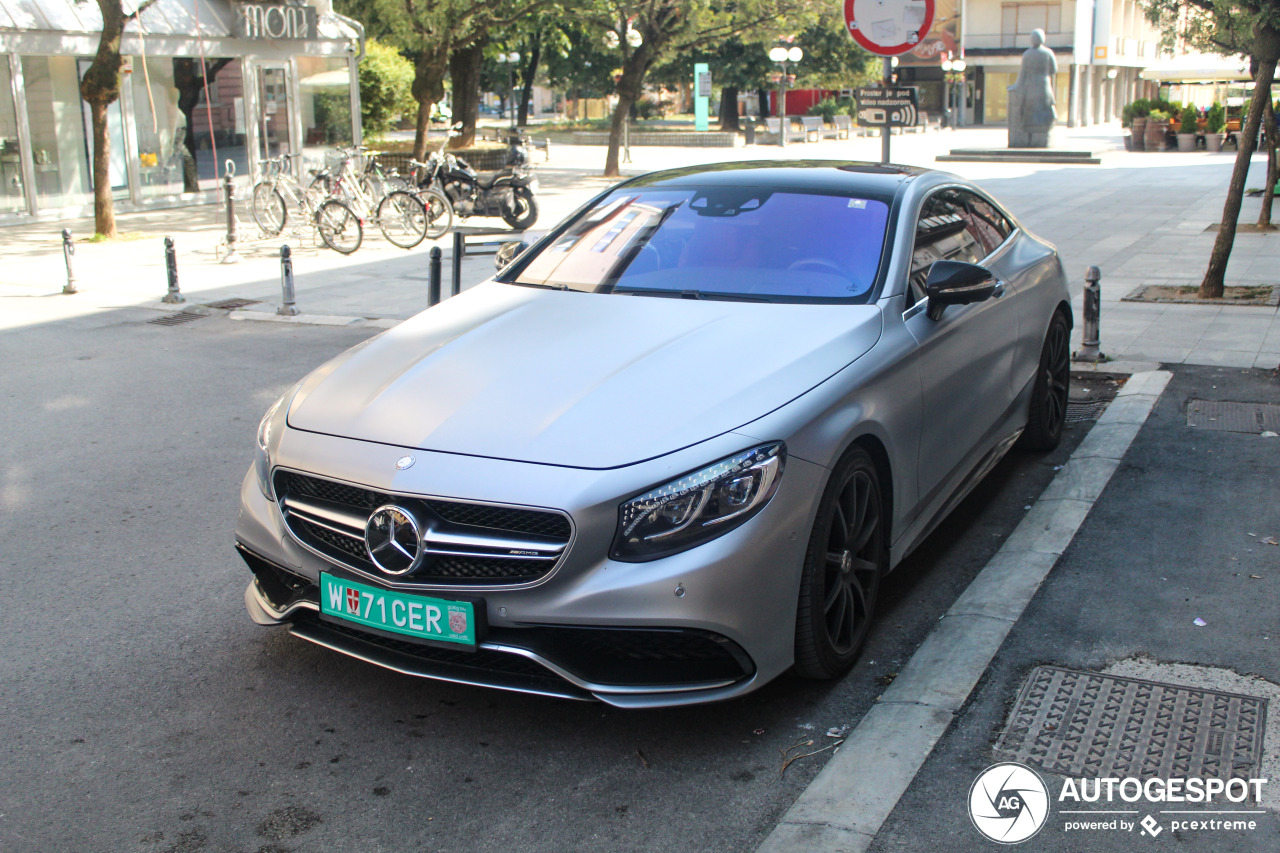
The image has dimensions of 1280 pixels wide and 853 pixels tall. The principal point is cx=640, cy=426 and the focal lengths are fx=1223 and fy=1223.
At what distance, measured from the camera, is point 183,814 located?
3229mm

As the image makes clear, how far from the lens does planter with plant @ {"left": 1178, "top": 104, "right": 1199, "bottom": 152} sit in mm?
36469

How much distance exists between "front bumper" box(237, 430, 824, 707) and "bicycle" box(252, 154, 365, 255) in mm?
12923

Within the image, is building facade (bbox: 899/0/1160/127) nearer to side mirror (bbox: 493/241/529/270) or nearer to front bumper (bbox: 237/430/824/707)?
side mirror (bbox: 493/241/529/270)

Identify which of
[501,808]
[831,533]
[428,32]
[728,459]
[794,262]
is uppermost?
[428,32]

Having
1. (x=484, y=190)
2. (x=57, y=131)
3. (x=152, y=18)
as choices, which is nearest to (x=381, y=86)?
(x=152, y=18)

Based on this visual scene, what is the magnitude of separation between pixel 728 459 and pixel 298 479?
1303 mm

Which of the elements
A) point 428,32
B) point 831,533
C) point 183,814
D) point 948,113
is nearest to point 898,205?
point 831,533

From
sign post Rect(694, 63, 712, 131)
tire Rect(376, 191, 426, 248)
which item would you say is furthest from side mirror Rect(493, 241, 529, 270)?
sign post Rect(694, 63, 712, 131)

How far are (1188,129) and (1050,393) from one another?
34671 mm

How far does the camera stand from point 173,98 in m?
21.8

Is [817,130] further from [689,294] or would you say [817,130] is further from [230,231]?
[689,294]

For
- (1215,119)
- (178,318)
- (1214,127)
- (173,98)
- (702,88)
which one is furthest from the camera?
(702,88)

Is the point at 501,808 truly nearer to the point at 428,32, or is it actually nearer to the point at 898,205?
the point at 898,205

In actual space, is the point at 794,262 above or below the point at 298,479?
above
